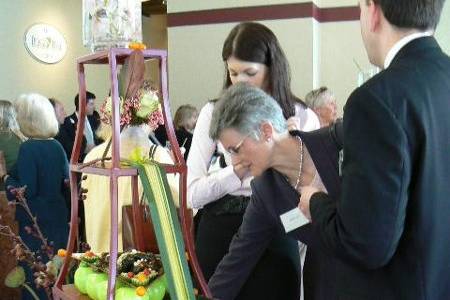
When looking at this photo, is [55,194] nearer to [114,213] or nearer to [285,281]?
[285,281]

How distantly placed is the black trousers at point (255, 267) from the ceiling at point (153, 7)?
21.5 feet

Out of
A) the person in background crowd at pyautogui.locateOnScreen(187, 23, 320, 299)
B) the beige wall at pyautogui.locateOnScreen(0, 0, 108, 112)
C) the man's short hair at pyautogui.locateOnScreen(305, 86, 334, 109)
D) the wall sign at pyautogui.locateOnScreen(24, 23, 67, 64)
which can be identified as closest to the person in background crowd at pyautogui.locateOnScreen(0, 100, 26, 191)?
the man's short hair at pyautogui.locateOnScreen(305, 86, 334, 109)

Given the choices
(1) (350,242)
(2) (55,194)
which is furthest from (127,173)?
(2) (55,194)

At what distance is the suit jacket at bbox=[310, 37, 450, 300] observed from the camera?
3.13 ft

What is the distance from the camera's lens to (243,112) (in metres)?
1.29

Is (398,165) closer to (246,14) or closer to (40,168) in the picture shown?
(40,168)

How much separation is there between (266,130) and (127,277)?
1.72ft

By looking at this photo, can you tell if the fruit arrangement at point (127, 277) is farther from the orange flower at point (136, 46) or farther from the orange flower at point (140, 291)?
the orange flower at point (136, 46)

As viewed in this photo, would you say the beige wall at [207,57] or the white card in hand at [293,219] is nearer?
the white card in hand at [293,219]

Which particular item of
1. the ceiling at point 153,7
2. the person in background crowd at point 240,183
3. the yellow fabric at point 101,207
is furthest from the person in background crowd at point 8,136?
the ceiling at point 153,7

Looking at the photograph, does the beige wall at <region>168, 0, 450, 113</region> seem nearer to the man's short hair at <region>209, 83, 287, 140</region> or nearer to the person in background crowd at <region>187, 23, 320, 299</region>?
the person in background crowd at <region>187, 23, 320, 299</region>

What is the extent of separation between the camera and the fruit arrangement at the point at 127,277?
3.02 ft

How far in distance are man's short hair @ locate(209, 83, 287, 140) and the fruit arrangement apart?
396mm

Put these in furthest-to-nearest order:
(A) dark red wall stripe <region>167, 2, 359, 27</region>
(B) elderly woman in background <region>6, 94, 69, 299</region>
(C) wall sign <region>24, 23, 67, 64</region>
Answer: (C) wall sign <region>24, 23, 67, 64</region> < (A) dark red wall stripe <region>167, 2, 359, 27</region> < (B) elderly woman in background <region>6, 94, 69, 299</region>
